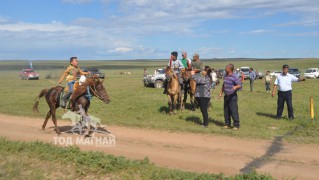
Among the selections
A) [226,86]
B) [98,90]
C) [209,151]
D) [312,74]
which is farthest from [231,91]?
[312,74]

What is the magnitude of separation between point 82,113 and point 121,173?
4.44m

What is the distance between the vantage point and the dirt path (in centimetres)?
877

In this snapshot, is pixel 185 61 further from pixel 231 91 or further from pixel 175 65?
pixel 231 91

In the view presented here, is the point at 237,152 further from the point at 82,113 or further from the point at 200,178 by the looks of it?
the point at 82,113

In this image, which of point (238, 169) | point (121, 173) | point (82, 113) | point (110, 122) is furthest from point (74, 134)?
point (238, 169)

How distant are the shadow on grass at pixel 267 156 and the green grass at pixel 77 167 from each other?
1.25 meters

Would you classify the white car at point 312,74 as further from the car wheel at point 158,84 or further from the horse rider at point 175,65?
the horse rider at point 175,65

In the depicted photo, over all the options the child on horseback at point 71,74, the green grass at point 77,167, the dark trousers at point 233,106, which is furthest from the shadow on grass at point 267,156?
the child on horseback at point 71,74

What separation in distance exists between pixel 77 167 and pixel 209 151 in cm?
362

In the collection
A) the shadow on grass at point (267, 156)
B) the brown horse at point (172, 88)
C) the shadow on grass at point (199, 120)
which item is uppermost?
the brown horse at point (172, 88)

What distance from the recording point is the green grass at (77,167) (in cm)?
788

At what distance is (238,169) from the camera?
864cm

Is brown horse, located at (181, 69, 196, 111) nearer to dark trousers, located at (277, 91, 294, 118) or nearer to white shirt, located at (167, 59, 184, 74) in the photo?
white shirt, located at (167, 59, 184, 74)

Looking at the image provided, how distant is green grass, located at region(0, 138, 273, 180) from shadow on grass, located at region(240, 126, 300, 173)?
49.1 inches
